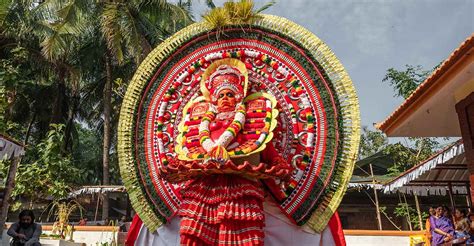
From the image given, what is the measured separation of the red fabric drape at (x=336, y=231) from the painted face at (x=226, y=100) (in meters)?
1.21

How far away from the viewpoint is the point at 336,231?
12.1ft

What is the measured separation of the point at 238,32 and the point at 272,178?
4.51 feet

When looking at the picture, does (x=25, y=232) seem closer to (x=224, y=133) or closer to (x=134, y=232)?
(x=134, y=232)

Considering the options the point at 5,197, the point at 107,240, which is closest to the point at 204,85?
the point at 5,197

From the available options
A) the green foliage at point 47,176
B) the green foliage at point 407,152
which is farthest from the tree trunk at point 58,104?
the green foliage at point 407,152

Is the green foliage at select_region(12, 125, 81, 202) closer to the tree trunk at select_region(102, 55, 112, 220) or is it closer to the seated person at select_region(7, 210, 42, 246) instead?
the tree trunk at select_region(102, 55, 112, 220)

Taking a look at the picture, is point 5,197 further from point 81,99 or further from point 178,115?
point 81,99

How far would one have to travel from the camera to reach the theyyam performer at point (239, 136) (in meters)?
3.34

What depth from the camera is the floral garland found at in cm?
347

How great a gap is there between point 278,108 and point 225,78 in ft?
1.66

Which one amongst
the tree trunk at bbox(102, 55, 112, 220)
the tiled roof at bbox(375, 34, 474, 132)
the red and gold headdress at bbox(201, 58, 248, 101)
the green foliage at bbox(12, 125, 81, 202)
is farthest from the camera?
the tree trunk at bbox(102, 55, 112, 220)

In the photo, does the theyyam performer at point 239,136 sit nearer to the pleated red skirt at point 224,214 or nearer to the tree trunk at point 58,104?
the pleated red skirt at point 224,214

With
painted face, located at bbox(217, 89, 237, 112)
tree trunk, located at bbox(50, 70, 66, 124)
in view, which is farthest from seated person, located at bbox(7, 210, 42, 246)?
tree trunk, located at bbox(50, 70, 66, 124)

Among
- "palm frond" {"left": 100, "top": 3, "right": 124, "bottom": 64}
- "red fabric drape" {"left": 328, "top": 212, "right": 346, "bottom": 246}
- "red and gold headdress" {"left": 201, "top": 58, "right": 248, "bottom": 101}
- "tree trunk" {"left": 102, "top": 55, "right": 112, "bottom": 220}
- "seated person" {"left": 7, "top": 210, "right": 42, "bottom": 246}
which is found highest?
"palm frond" {"left": 100, "top": 3, "right": 124, "bottom": 64}
